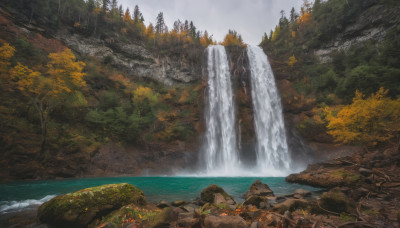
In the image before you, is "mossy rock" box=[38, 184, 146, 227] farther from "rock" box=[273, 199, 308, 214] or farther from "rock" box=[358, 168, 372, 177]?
"rock" box=[358, 168, 372, 177]

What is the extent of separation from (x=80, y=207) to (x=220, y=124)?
20.6 m

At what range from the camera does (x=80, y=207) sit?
3875 mm

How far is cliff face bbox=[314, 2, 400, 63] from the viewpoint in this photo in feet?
72.0

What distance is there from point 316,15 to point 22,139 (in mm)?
46655

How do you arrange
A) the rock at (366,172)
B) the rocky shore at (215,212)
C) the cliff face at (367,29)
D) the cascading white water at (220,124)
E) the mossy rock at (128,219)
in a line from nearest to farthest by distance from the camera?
1. the rocky shore at (215,212)
2. the mossy rock at (128,219)
3. the rock at (366,172)
4. the cascading white water at (220,124)
5. the cliff face at (367,29)

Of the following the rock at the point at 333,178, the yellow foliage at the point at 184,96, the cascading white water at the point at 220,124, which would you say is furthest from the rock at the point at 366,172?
the yellow foliage at the point at 184,96

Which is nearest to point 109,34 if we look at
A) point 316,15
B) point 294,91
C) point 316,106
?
point 294,91

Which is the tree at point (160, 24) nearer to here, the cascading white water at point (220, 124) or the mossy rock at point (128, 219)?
the cascading white water at point (220, 124)

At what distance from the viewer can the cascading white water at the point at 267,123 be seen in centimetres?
2119

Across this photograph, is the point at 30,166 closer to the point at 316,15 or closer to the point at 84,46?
the point at 84,46

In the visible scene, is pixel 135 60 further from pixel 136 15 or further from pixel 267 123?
pixel 267 123

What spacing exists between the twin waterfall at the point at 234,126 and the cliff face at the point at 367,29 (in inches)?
446

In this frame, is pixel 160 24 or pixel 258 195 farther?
pixel 160 24

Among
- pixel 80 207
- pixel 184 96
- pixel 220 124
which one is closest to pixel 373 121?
pixel 220 124
